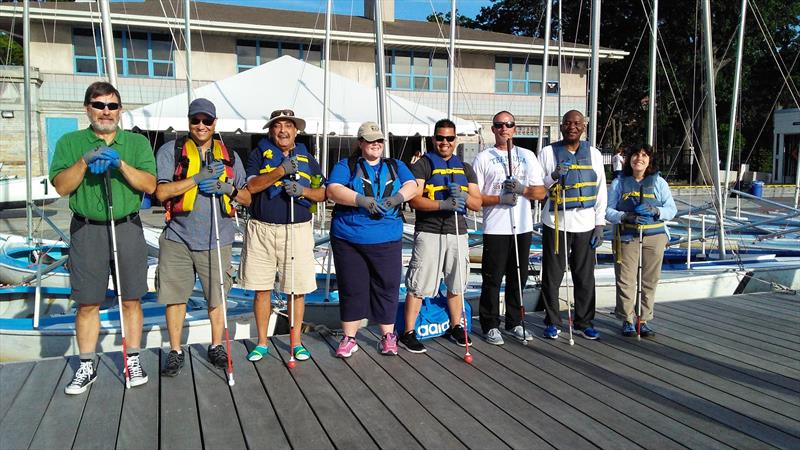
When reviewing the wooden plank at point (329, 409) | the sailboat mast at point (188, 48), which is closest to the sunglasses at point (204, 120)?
the wooden plank at point (329, 409)

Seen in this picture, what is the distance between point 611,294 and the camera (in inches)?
309

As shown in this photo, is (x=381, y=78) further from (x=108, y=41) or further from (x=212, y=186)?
(x=212, y=186)

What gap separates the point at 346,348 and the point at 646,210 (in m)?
2.86

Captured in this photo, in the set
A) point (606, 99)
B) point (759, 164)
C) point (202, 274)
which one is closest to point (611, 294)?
point (202, 274)

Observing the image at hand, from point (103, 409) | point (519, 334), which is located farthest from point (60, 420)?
point (519, 334)

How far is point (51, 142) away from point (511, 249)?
22.3m

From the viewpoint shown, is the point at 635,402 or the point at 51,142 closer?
the point at 635,402

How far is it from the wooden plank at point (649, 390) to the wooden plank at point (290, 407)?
2.06m

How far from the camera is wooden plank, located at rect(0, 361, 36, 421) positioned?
3.78 meters

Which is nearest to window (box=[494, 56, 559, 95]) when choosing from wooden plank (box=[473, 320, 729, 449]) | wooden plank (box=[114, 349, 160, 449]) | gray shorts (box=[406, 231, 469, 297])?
gray shorts (box=[406, 231, 469, 297])

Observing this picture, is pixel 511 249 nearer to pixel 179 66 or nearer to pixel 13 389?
pixel 13 389

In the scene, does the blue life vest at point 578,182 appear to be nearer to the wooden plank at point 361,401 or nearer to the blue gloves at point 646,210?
the blue gloves at point 646,210

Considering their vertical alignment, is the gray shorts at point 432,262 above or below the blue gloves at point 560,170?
below

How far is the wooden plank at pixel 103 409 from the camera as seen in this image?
3301 millimetres
